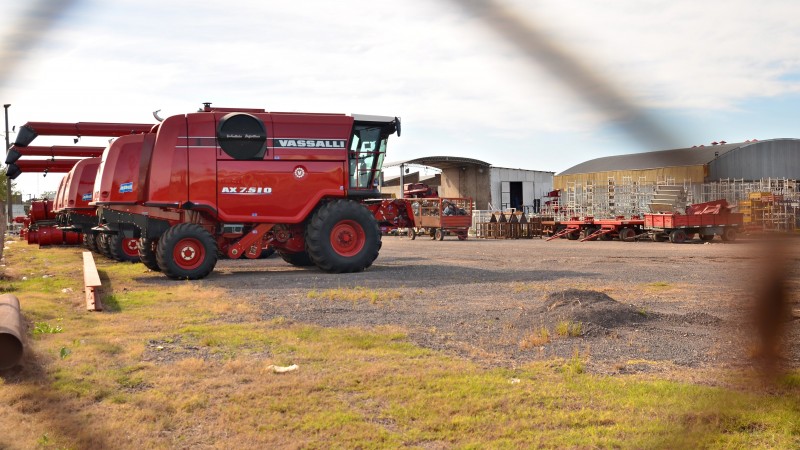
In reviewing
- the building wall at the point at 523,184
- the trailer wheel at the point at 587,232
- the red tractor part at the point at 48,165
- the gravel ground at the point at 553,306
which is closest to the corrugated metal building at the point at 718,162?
the gravel ground at the point at 553,306

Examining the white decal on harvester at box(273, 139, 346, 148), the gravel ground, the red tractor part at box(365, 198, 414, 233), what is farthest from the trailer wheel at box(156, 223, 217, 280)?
the red tractor part at box(365, 198, 414, 233)

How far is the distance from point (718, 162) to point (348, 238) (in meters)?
13.2

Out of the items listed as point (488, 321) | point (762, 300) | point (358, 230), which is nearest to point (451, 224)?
point (358, 230)

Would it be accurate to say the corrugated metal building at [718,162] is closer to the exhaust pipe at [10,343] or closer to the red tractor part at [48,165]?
the exhaust pipe at [10,343]

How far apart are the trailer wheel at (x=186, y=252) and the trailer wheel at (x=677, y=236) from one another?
18.9 metres

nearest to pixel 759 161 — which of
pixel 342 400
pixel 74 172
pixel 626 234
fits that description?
pixel 342 400

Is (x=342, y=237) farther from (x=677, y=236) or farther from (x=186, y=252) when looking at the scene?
(x=677, y=236)

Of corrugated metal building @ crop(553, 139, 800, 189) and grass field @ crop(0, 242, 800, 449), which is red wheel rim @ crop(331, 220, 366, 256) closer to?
grass field @ crop(0, 242, 800, 449)

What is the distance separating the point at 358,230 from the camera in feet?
49.6

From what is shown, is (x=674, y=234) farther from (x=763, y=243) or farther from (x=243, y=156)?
(x=763, y=243)

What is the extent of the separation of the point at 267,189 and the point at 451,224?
20398 mm

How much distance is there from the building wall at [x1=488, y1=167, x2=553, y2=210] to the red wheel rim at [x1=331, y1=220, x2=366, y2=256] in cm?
3336

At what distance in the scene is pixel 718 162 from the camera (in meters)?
2.02

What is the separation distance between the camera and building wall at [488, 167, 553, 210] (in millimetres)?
48406
